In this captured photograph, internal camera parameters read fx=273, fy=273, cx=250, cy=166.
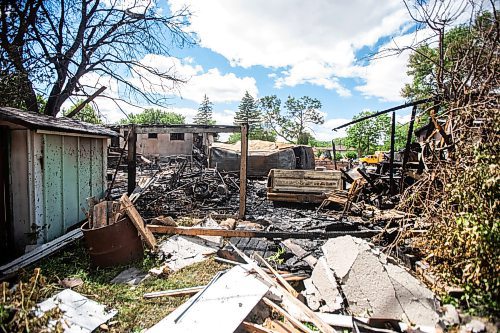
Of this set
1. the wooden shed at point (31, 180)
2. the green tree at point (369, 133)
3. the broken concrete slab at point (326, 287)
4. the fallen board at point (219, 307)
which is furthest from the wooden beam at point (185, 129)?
the green tree at point (369, 133)

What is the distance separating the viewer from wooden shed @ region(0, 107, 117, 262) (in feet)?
17.5

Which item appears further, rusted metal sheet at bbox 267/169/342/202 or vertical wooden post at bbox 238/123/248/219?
rusted metal sheet at bbox 267/169/342/202

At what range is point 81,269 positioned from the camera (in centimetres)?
470

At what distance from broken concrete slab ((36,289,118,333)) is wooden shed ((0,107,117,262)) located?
2544 millimetres

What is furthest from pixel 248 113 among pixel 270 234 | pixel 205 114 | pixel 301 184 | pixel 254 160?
pixel 270 234

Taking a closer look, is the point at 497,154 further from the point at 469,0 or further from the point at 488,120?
the point at 469,0

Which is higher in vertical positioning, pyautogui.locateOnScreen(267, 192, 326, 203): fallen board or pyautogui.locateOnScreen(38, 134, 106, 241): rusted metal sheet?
pyautogui.locateOnScreen(38, 134, 106, 241): rusted metal sheet

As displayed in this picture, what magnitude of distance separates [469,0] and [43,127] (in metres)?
7.70

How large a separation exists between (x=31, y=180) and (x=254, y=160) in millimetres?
14124

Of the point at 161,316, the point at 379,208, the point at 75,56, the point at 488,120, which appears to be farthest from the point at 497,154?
the point at 75,56

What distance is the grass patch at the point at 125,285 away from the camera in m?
3.52

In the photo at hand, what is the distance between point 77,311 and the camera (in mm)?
3482

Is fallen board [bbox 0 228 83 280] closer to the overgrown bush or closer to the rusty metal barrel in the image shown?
the rusty metal barrel

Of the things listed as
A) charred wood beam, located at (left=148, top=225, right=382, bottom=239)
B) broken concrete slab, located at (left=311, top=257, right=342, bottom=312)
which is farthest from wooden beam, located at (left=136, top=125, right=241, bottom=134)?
broken concrete slab, located at (left=311, top=257, right=342, bottom=312)
